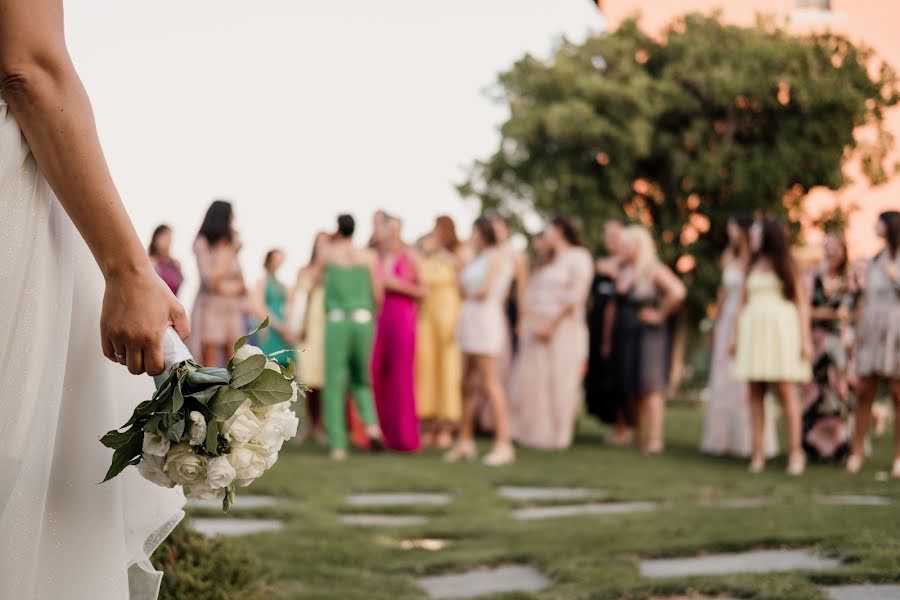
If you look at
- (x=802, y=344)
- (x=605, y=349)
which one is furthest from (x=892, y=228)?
(x=605, y=349)

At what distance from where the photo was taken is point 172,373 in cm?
233

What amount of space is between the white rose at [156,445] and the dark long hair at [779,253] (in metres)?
9.17

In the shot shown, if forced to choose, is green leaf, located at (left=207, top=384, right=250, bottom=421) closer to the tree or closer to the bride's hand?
the bride's hand

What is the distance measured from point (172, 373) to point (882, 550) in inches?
159

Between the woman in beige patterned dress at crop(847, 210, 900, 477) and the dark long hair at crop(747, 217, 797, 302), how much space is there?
629 millimetres

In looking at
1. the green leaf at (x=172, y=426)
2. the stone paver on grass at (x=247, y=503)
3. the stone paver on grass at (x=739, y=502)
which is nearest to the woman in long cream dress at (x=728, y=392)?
the stone paver on grass at (x=739, y=502)

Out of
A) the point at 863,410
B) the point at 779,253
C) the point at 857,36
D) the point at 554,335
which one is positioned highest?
the point at 857,36

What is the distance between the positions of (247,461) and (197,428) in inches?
5.6

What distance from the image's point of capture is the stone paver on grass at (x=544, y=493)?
28.2 feet

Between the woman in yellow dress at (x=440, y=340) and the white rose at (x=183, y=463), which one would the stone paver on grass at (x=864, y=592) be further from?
the woman in yellow dress at (x=440, y=340)

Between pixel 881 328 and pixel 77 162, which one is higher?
pixel 881 328

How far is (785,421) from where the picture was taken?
11016mm

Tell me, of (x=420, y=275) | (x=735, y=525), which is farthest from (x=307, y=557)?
(x=420, y=275)

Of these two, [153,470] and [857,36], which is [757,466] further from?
[857,36]
